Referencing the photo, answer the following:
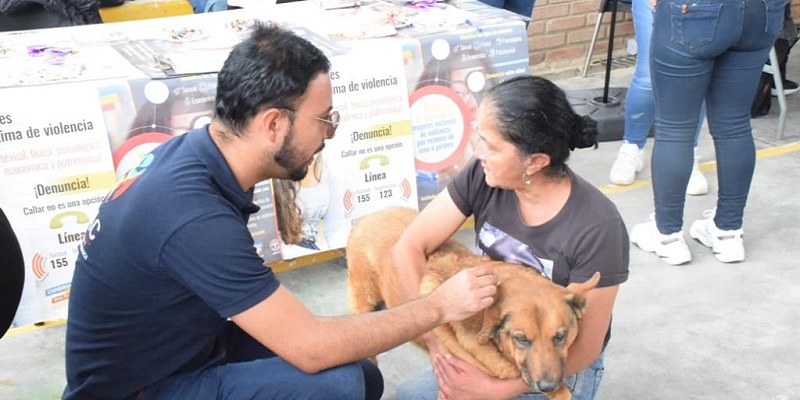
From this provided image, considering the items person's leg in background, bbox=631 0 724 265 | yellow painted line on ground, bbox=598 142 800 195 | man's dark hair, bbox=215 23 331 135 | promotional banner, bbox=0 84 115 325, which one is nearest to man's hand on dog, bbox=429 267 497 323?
man's dark hair, bbox=215 23 331 135

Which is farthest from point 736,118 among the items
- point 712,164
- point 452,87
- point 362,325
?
point 362,325

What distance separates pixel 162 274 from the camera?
80.9 inches

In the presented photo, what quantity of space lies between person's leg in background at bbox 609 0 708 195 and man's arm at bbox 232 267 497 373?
2830 millimetres

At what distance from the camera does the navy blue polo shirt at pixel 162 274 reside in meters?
1.98

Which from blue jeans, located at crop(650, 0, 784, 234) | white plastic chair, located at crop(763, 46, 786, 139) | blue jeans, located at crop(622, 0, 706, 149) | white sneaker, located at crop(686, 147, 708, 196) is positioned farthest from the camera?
white plastic chair, located at crop(763, 46, 786, 139)

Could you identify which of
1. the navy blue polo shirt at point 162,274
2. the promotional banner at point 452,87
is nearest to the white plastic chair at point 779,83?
the promotional banner at point 452,87

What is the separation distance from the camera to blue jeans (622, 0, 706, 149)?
4676 mm

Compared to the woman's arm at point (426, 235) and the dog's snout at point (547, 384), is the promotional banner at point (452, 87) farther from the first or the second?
the dog's snout at point (547, 384)

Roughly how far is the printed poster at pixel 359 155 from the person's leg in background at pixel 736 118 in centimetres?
140

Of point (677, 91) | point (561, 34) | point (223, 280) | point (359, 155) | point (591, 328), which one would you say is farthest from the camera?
point (561, 34)

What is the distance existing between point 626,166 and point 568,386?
2.74 meters

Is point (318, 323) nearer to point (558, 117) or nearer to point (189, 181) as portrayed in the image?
point (189, 181)

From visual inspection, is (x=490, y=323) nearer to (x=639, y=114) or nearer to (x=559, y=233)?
(x=559, y=233)

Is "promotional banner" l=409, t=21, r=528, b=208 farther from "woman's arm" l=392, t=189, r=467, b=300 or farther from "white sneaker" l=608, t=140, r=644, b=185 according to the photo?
"woman's arm" l=392, t=189, r=467, b=300
